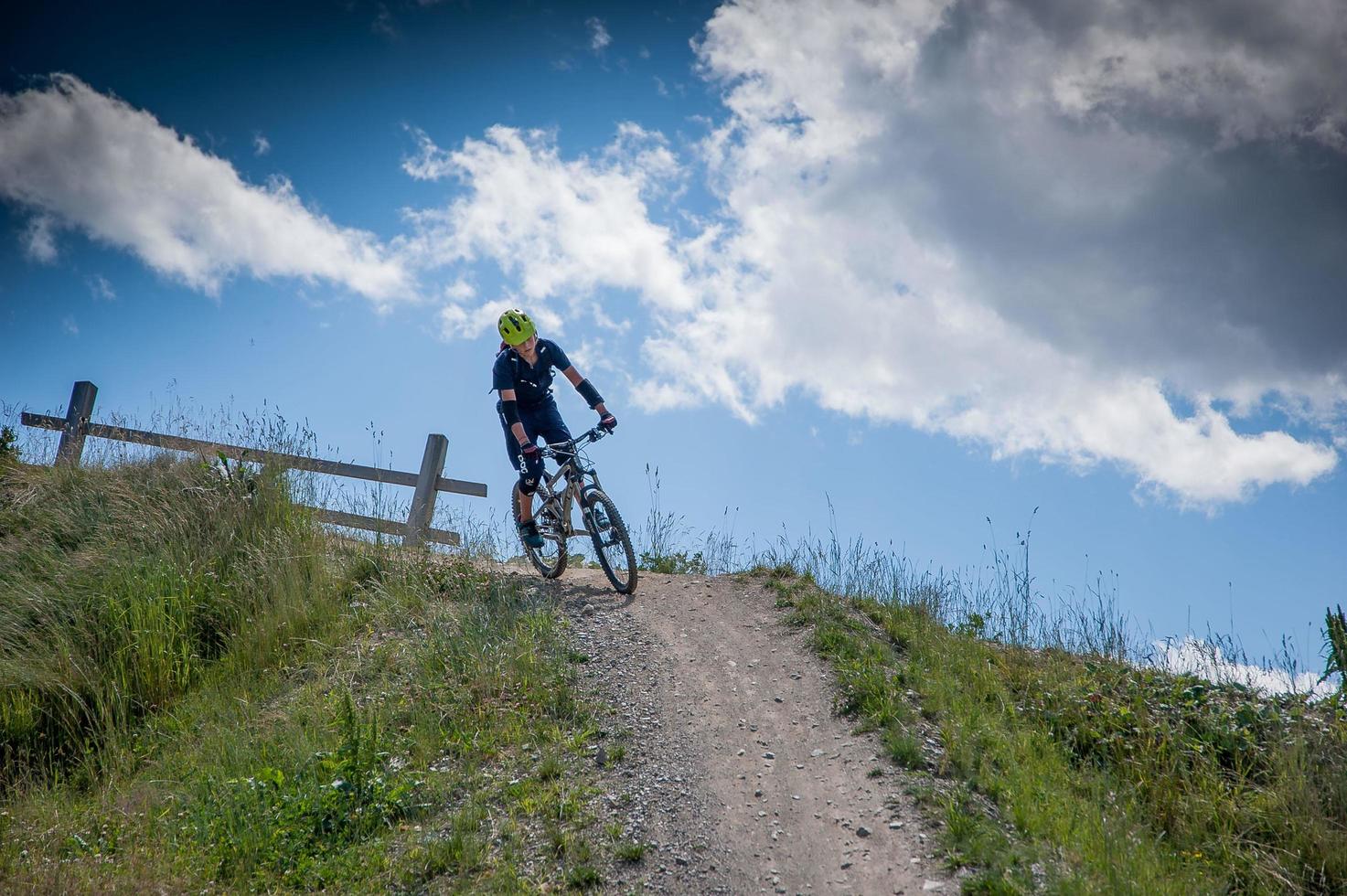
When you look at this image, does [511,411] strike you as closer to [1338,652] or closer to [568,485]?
[568,485]

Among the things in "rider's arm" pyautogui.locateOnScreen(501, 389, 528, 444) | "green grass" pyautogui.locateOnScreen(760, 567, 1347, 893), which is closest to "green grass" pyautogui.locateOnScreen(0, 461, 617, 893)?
"rider's arm" pyautogui.locateOnScreen(501, 389, 528, 444)

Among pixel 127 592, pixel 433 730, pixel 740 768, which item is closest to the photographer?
pixel 740 768

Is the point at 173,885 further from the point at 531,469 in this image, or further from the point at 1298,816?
the point at 1298,816

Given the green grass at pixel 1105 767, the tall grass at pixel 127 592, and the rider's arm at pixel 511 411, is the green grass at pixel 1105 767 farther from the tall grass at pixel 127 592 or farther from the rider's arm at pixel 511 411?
the tall grass at pixel 127 592

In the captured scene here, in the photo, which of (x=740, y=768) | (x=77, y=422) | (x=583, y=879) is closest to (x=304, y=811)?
(x=583, y=879)

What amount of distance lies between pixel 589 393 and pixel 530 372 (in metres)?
0.76

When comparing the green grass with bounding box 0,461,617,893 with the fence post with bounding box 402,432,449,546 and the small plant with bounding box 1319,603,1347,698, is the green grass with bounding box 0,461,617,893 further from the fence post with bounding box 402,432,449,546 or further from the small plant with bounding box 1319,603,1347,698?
the small plant with bounding box 1319,603,1347,698

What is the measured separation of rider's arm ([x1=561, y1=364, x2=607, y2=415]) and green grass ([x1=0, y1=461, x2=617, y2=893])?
7.44 ft

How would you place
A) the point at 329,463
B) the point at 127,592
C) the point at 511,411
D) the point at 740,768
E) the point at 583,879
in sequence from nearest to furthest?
the point at 583,879 < the point at 740,768 < the point at 127,592 < the point at 511,411 < the point at 329,463

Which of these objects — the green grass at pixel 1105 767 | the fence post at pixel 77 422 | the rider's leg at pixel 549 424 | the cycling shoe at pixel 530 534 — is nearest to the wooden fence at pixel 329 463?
the fence post at pixel 77 422

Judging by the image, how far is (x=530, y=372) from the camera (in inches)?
391

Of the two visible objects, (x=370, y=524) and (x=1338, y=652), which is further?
(x=370, y=524)

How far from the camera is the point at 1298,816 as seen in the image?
18.5 ft

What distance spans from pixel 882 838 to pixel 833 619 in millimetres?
3499
